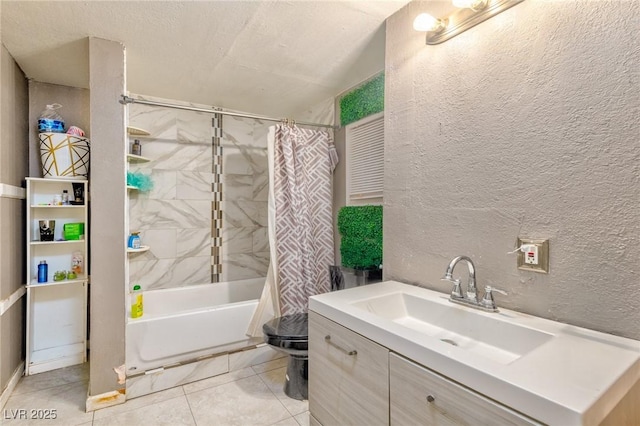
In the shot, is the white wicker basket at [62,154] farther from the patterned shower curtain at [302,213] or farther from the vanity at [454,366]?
the vanity at [454,366]

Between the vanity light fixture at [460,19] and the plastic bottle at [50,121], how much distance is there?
2.54 m

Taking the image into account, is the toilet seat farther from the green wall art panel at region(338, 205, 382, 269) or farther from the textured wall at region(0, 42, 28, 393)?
the textured wall at region(0, 42, 28, 393)

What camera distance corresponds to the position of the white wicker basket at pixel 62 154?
2203mm

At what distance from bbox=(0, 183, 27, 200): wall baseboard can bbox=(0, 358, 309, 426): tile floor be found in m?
1.30

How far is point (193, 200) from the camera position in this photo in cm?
299

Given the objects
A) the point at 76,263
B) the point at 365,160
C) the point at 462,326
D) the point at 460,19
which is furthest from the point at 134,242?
the point at 460,19

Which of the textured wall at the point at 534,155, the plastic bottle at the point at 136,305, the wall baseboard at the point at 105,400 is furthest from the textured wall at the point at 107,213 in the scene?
the textured wall at the point at 534,155

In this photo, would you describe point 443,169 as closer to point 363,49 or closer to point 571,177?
point 571,177

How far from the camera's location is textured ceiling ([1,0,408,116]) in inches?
63.1

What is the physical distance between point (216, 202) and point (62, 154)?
4.11ft

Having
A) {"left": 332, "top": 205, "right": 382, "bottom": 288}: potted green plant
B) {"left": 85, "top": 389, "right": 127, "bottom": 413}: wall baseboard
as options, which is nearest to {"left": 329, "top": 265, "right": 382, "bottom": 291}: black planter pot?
{"left": 332, "top": 205, "right": 382, "bottom": 288}: potted green plant

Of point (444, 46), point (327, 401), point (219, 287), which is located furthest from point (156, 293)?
point (444, 46)

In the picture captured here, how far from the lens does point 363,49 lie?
6.49 ft

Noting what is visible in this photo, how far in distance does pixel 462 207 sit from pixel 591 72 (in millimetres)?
605
